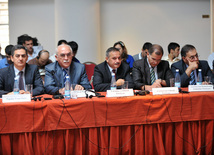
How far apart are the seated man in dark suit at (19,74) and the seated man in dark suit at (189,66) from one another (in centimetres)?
189

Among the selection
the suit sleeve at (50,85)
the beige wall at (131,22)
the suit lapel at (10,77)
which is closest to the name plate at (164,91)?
the suit sleeve at (50,85)

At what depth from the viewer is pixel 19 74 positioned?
3529mm

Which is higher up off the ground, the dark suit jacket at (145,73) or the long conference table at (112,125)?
the dark suit jacket at (145,73)

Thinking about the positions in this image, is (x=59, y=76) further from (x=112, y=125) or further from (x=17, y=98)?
(x=112, y=125)

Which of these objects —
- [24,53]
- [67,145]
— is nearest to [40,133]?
[67,145]

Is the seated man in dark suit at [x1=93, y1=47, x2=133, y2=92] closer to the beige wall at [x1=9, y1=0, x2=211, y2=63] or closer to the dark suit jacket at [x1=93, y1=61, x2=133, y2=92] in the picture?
the dark suit jacket at [x1=93, y1=61, x2=133, y2=92]

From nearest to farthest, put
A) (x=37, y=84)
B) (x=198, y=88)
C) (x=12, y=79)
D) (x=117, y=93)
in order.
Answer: (x=117, y=93)
(x=198, y=88)
(x=12, y=79)
(x=37, y=84)

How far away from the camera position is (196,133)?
2.96 meters

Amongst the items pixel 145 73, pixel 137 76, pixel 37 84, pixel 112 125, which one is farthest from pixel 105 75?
pixel 112 125

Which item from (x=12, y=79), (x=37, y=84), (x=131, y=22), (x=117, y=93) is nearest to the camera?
(x=117, y=93)

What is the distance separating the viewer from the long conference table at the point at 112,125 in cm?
266

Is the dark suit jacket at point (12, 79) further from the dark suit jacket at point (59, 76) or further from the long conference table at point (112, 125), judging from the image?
the long conference table at point (112, 125)

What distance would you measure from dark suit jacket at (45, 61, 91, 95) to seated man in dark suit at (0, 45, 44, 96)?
0.38 ft

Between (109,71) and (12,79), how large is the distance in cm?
127
